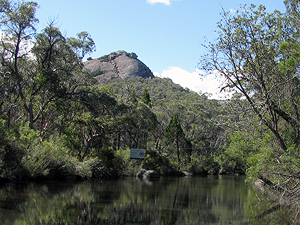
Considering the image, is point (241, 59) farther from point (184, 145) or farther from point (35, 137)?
point (184, 145)

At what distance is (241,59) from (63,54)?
17338 millimetres

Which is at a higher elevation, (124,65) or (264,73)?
(124,65)

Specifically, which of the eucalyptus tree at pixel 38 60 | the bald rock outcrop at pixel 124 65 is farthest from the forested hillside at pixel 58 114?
the bald rock outcrop at pixel 124 65

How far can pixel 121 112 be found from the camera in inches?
1228

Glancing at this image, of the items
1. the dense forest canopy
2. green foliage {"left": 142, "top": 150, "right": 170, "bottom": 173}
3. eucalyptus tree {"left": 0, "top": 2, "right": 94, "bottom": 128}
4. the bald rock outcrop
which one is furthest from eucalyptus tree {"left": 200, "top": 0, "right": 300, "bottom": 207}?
the bald rock outcrop

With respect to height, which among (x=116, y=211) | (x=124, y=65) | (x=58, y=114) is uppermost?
(x=124, y=65)

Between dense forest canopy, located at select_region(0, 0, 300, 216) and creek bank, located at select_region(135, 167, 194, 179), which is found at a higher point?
dense forest canopy, located at select_region(0, 0, 300, 216)

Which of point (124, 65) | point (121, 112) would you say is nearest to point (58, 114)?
point (121, 112)

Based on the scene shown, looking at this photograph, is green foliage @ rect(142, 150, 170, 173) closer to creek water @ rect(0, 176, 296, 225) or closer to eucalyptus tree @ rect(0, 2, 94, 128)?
eucalyptus tree @ rect(0, 2, 94, 128)

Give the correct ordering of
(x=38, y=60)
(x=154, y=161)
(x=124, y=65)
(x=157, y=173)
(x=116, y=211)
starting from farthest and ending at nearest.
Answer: (x=124, y=65)
(x=154, y=161)
(x=157, y=173)
(x=38, y=60)
(x=116, y=211)

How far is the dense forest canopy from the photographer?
12156 millimetres

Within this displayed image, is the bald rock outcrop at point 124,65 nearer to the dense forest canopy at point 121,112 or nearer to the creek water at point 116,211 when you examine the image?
the dense forest canopy at point 121,112

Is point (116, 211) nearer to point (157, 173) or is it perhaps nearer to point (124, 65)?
point (157, 173)

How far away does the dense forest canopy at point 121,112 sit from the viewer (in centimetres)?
1216
